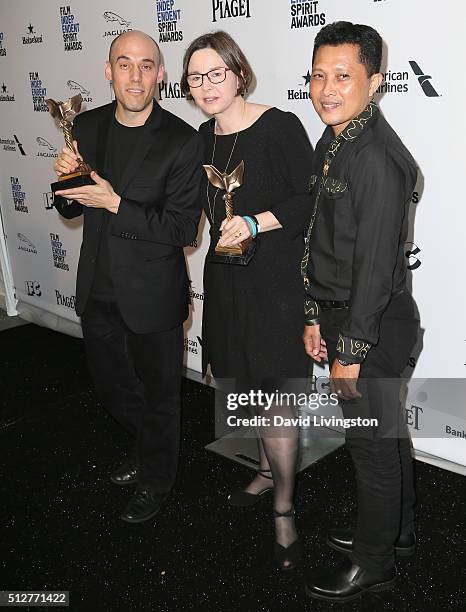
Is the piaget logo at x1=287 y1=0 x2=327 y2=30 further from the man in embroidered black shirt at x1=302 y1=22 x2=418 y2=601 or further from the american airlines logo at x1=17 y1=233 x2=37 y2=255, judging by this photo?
the american airlines logo at x1=17 y1=233 x2=37 y2=255

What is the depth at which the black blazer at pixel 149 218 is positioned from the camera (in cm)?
244

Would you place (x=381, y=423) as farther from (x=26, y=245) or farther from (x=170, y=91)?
(x=26, y=245)

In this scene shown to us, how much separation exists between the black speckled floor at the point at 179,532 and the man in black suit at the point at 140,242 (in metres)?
0.21

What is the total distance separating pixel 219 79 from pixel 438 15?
1.07 metres

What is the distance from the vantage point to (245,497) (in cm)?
296

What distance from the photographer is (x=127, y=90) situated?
7.89 ft

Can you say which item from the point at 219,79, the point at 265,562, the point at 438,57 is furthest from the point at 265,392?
the point at 438,57

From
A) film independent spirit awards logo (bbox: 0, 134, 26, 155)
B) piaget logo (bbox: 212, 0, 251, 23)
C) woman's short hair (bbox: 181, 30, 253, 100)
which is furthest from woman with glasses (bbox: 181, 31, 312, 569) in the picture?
film independent spirit awards logo (bbox: 0, 134, 26, 155)

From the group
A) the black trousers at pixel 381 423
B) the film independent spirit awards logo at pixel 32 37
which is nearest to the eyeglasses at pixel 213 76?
the black trousers at pixel 381 423

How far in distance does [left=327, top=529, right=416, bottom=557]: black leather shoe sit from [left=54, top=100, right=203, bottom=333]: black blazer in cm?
107

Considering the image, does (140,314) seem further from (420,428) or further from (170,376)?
(420,428)

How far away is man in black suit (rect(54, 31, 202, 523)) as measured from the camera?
242 cm

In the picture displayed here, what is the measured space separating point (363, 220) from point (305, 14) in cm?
165

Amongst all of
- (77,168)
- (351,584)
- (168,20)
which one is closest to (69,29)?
(168,20)
